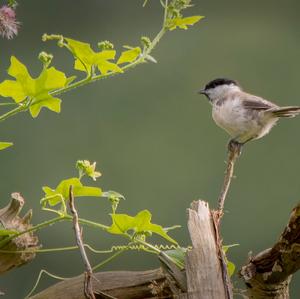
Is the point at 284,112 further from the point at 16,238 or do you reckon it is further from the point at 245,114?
the point at 16,238

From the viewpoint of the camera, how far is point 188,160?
3.72 m

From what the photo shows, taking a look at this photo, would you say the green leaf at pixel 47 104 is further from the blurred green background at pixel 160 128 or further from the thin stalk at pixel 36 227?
the blurred green background at pixel 160 128

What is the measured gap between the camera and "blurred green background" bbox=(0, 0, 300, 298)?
3508mm

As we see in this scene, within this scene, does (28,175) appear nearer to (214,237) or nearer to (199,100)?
(199,100)

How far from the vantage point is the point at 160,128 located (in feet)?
12.3

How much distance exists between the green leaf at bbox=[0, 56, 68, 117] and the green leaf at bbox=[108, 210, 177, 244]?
8.3 inches

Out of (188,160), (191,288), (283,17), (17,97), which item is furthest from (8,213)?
(283,17)

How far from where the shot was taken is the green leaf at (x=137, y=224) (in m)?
1.34

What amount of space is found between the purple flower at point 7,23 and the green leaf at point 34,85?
0.14 ft

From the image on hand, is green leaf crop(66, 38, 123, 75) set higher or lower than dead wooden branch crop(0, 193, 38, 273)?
higher

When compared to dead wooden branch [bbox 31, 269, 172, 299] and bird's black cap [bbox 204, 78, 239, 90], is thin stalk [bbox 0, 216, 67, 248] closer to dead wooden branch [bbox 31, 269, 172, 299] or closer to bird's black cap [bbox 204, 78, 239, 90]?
dead wooden branch [bbox 31, 269, 172, 299]

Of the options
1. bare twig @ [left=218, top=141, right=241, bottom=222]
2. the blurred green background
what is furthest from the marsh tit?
the blurred green background

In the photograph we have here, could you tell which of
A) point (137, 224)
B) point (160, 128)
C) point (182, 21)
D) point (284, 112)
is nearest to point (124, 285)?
point (137, 224)

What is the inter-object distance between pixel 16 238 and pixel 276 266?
0.48 metres
